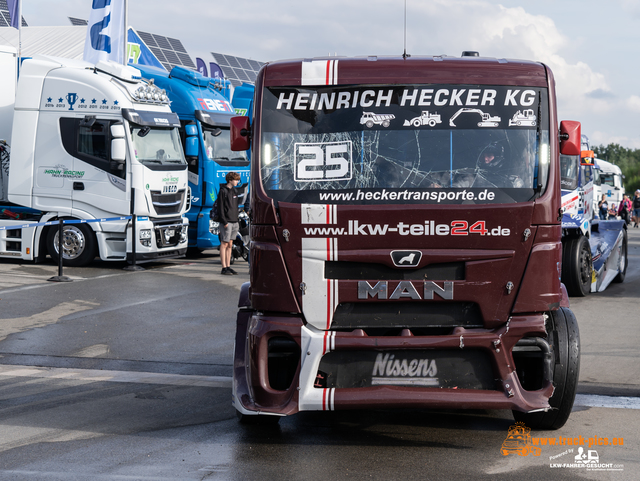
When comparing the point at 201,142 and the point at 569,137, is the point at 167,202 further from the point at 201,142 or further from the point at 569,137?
the point at 569,137

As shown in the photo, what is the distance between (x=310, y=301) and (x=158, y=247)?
11.0m

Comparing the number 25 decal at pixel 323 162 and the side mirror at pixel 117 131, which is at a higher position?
the side mirror at pixel 117 131

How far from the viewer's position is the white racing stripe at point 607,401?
6.37 m

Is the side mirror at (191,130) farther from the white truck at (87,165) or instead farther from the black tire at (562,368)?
the black tire at (562,368)

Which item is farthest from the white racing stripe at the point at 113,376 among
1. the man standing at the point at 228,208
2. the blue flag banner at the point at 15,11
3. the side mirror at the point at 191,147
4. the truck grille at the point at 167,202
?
the blue flag banner at the point at 15,11

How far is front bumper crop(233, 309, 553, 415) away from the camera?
4.97m

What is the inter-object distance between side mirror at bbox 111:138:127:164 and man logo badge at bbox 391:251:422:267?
1072cm

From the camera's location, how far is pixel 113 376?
7.45 meters

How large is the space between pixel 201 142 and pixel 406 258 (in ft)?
43.0

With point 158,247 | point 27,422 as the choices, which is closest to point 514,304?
point 27,422

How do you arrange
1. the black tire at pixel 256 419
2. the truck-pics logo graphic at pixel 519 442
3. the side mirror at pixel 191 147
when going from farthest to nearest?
the side mirror at pixel 191 147
the black tire at pixel 256 419
the truck-pics logo graphic at pixel 519 442

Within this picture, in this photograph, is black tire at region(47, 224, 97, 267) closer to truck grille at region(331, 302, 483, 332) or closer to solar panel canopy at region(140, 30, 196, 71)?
truck grille at region(331, 302, 483, 332)

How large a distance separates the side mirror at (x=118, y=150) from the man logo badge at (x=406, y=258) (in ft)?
35.2

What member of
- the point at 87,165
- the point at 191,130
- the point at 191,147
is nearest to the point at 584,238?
the point at 191,147
